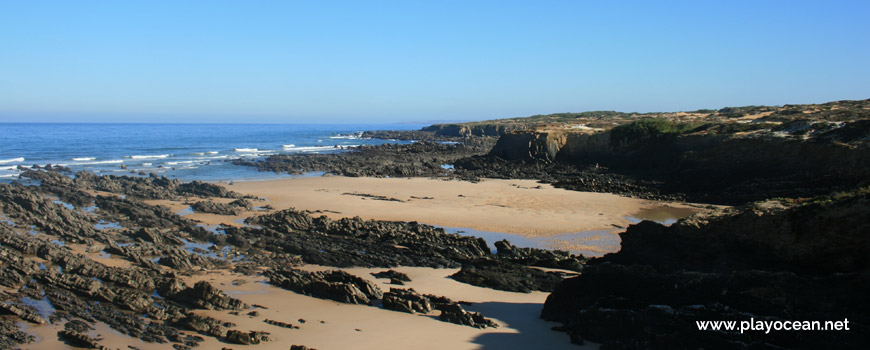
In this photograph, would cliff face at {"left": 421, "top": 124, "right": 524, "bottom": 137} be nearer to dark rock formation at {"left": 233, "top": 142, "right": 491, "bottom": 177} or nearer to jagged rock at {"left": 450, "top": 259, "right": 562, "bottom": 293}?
dark rock formation at {"left": 233, "top": 142, "right": 491, "bottom": 177}

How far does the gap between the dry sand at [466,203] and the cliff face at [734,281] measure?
394 inches

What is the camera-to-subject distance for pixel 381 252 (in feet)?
56.9

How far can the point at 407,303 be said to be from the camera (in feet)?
38.5

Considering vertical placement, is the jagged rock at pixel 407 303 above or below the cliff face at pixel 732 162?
below

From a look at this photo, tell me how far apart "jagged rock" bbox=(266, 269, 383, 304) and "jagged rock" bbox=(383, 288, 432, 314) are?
2.07ft

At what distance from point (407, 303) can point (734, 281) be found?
612 centimetres

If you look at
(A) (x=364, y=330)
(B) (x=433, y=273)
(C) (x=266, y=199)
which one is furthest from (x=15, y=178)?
(A) (x=364, y=330)

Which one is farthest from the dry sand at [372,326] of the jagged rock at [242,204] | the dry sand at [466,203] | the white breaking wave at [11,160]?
the white breaking wave at [11,160]

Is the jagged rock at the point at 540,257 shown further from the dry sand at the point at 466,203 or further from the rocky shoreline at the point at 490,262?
the dry sand at the point at 466,203

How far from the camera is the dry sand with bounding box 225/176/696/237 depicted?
2305 centimetres

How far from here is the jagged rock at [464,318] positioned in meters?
10.8

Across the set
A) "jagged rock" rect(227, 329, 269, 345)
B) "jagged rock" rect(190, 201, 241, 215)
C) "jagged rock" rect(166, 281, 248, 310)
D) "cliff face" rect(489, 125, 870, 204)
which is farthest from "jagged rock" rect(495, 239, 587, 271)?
"cliff face" rect(489, 125, 870, 204)

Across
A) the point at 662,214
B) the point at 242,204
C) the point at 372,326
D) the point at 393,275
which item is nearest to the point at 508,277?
the point at 393,275

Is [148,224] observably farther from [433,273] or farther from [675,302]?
[675,302]
